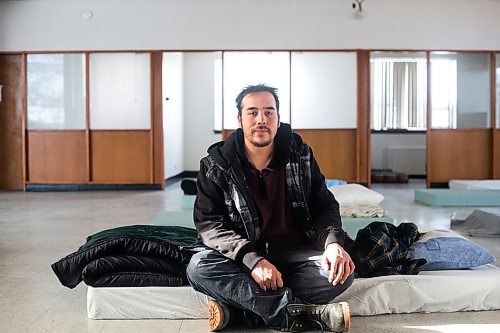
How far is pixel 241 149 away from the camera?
2594 mm

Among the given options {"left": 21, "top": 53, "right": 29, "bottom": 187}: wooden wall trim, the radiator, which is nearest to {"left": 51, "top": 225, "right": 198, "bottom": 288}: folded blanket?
{"left": 21, "top": 53, "right": 29, "bottom": 187}: wooden wall trim

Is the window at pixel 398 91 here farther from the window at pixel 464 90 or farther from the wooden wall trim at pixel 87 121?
the wooden wall trim at pixel 87 121

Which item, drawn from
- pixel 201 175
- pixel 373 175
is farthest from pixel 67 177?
pixel 201 175

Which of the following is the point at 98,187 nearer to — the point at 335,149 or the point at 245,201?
the point at 335,149

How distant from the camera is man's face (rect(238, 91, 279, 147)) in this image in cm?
253

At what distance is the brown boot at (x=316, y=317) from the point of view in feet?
7.72

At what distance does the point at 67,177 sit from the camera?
912 centimetres

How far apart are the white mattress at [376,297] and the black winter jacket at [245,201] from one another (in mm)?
325

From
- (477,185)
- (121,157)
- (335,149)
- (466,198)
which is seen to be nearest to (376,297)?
(466,198)

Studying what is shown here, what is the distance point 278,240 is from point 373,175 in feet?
26.7

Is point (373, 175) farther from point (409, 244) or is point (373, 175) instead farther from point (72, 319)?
point (72, 319)

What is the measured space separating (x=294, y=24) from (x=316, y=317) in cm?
691

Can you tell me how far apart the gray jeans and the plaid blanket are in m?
0.34

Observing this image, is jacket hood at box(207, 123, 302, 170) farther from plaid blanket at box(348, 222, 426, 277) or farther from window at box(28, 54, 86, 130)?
window at box(28, 54, 86, 130)
